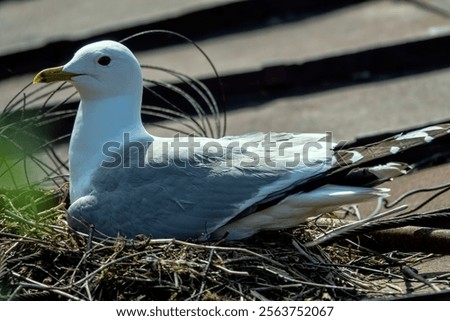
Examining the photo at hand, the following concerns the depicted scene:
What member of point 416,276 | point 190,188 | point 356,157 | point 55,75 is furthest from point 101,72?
point 416,276

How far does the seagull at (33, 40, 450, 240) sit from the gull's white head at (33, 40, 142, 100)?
34 cm

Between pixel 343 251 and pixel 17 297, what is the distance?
1696 millimetres

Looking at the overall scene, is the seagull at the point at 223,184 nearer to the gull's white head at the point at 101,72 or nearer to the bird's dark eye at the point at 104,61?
the gull's white head at the point at 101,72

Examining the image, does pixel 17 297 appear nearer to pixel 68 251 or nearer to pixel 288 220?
pixel 68 251

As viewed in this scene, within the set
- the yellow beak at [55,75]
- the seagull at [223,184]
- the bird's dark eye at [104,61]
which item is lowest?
the seagull at [223,184]

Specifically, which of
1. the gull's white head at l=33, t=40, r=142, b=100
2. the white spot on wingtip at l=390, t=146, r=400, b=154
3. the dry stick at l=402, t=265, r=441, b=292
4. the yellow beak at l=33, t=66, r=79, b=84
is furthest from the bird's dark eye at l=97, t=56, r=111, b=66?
the dry stick at l=402, t=265, r=441, b=292

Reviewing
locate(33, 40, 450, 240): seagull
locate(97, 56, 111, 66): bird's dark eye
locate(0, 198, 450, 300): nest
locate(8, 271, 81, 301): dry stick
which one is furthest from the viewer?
locate(97, 56, 111, 66): bird's dark eye

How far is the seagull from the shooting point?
18.8 feet

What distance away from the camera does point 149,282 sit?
5.45m

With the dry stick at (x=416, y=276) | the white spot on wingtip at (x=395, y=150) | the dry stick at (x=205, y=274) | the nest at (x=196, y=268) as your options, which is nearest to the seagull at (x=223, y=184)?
the white spot on wingtip at (x=395, y=150)

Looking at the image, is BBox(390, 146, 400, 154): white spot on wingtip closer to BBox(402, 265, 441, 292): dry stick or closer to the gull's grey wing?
the gull's grey wing

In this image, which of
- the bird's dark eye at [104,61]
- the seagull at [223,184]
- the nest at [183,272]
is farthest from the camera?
the bird's dark eye at [104,61]

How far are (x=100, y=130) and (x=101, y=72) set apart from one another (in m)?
0.30

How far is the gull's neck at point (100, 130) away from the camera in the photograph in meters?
6.10
